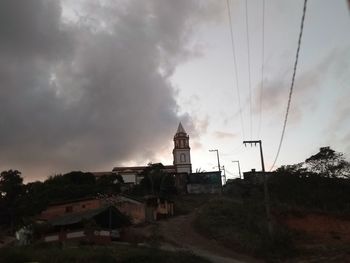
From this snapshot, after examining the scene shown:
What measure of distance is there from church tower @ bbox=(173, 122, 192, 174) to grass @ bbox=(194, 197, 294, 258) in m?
54.8

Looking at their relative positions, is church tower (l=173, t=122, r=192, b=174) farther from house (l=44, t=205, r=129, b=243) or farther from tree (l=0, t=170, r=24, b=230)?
house (l=44, t=205, r=129, b=243)

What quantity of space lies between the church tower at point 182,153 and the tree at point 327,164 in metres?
48.8

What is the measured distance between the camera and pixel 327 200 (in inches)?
2445

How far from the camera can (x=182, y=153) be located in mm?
119812

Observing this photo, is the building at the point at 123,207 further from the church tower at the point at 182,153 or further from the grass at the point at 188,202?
the church tower at the point at 182,153

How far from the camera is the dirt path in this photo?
1526 inches

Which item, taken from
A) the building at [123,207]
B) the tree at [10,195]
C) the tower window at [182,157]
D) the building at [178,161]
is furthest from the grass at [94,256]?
the tower window at [182,157]

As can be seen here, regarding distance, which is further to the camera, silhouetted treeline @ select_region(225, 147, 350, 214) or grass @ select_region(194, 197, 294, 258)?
silhouetted treeline @ select_region(225, 147, 350, 214)

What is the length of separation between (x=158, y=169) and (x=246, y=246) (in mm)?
46295

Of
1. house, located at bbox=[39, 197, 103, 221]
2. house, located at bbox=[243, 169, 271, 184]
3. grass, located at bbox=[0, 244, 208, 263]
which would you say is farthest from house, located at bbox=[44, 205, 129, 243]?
house, located at bbox=[243, 169, 271, 184]

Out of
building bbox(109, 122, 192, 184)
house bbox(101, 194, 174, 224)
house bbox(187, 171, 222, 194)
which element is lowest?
house bbox(101, 194, 174, 224)

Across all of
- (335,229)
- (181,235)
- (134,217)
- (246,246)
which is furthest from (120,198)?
(335,229)

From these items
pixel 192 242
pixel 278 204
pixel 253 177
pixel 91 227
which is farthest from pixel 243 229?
pixel 253 177

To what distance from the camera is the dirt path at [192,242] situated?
38.8 meters
